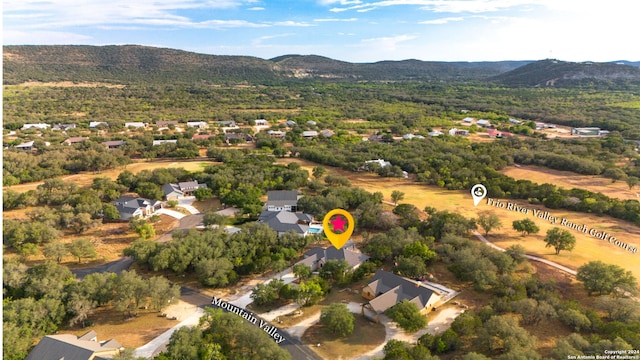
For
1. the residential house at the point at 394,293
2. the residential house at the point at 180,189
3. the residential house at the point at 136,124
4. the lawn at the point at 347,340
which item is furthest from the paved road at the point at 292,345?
the residential house at the point at 136,124

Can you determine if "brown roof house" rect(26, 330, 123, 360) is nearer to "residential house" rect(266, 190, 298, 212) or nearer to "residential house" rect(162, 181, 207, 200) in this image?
"residential house" rect(266, 190, 298, 212)

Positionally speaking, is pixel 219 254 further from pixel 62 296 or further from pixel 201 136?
pixel 201 136

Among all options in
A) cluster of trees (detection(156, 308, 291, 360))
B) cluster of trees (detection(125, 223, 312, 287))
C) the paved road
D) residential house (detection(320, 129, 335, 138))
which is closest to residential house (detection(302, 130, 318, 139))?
residential house (detection(320, 129, 335, 138))

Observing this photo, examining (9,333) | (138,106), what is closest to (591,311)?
(9,333)

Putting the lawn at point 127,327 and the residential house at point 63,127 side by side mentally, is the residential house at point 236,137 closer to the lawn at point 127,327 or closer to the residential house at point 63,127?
the residential house at point 63,127

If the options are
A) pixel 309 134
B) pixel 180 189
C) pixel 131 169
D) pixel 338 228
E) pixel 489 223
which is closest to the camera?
pixel 338 228

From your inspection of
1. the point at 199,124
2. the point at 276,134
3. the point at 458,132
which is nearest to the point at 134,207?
the point at 276,134
